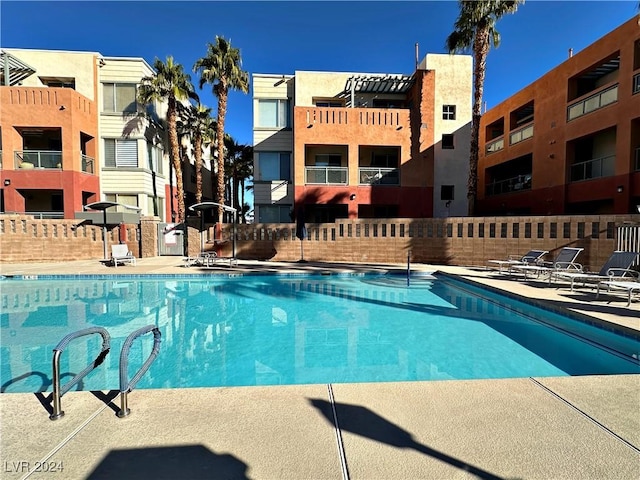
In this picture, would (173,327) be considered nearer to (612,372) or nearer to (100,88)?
(612,372)

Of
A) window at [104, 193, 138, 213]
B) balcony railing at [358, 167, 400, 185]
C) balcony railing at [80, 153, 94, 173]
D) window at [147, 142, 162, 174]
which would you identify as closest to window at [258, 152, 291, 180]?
balcony railing at [358, 167, 400, 185]

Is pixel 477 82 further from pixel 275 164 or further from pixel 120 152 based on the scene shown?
pixel 120 152

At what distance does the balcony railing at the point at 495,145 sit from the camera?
23375 mm

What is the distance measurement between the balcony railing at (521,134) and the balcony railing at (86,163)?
91.2 ft

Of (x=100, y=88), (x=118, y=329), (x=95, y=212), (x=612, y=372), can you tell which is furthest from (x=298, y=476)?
(x=100, y=88)

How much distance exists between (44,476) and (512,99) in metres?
27.5

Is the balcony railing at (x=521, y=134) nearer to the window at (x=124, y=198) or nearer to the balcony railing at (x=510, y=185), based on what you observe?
the balcony railing at (x=510, y=185)

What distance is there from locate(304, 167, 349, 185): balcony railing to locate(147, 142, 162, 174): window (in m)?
11.1

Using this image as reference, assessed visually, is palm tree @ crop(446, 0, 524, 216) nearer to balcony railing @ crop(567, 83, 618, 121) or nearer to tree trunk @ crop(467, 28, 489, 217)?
tree trunk @ crop(467, 28, 489, 217)

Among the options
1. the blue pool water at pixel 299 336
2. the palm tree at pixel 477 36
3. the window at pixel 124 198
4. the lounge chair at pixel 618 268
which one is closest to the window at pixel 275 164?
the window at pixel 124 198

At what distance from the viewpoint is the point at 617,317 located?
581 cm

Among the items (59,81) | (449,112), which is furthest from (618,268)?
(59,81)

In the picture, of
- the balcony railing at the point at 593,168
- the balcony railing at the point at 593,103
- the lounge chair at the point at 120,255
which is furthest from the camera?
the balcony railing at the point at 593,168

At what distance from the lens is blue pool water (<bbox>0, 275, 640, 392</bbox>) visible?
488 cm
